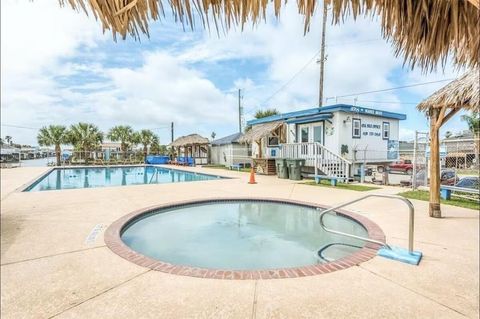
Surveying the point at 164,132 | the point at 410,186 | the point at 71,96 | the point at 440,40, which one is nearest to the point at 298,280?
the point at 440,40

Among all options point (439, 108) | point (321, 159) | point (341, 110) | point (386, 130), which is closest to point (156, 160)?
point (321, 159)

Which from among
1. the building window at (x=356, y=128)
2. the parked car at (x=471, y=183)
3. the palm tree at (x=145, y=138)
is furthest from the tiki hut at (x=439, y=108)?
the palm tree at (x=145, y=138)

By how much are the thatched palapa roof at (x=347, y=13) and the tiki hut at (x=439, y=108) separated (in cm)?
418

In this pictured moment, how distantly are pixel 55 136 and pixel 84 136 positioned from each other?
2589mm

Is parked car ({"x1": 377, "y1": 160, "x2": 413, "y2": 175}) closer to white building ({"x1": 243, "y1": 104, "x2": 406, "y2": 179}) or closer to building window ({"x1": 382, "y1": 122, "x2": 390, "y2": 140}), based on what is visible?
white building ({"x1": 243, "y1": 104, "x2": 406, "y2": 179})

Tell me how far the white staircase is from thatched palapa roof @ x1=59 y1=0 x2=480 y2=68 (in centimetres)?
1088

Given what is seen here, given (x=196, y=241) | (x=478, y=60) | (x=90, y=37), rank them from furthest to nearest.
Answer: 1. (x=196, y=241)
2. (x=90, y=37)
3. (x=478, y=60)

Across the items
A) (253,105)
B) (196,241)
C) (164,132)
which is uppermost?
(253,105)

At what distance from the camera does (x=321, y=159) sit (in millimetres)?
14727

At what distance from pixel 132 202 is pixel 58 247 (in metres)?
4.06

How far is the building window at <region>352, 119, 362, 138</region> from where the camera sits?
51.9ft

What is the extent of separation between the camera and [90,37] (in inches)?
143

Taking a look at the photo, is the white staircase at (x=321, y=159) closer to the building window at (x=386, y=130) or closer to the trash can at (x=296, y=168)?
the trash can at (x=296, y=168)

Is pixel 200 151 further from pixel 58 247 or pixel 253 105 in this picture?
pixel 58 247
